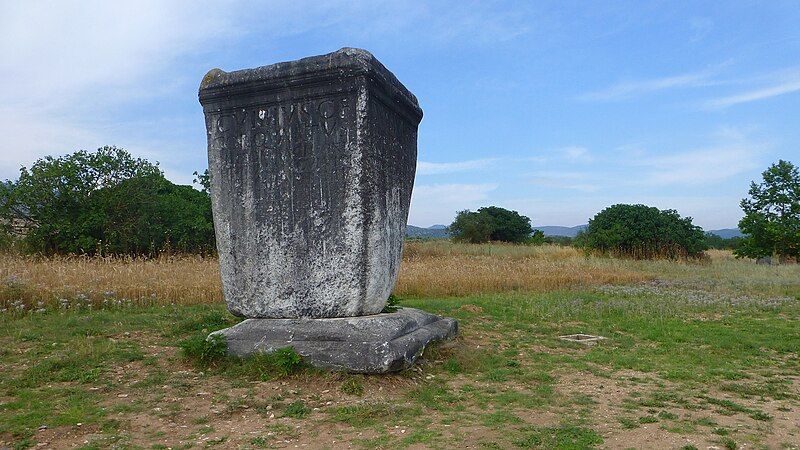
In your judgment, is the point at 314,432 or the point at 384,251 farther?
the point at 384,251

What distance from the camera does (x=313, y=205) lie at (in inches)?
212

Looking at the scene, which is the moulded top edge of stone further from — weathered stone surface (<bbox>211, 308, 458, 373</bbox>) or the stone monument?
weathered stone surface (<bbox>211, 308, 458, 373</bbox>)

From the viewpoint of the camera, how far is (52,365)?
4.98 metres

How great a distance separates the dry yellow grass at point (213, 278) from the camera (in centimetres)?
831

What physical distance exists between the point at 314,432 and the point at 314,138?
2649mm

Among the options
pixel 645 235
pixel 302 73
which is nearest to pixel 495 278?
pixel 302 73

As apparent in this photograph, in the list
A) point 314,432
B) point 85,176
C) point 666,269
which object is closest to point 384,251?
point 314,432

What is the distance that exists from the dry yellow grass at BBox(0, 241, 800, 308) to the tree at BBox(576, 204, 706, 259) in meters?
2.48

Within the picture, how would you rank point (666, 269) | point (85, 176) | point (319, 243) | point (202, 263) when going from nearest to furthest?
point (319, 243) → point (202, 263) → point (85, 176) → point (666, 269)

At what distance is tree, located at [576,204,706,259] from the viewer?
21703 millimetres

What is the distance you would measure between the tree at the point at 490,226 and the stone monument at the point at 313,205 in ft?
97.9

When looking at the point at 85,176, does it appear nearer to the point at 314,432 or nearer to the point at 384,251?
the point at 384,251

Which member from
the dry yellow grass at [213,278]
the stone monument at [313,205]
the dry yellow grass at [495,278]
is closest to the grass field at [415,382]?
the dry yellow grass at [213,278]

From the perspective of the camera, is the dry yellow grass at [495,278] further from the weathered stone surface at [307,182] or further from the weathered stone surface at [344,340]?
the weathered stone surface at [344,340]
